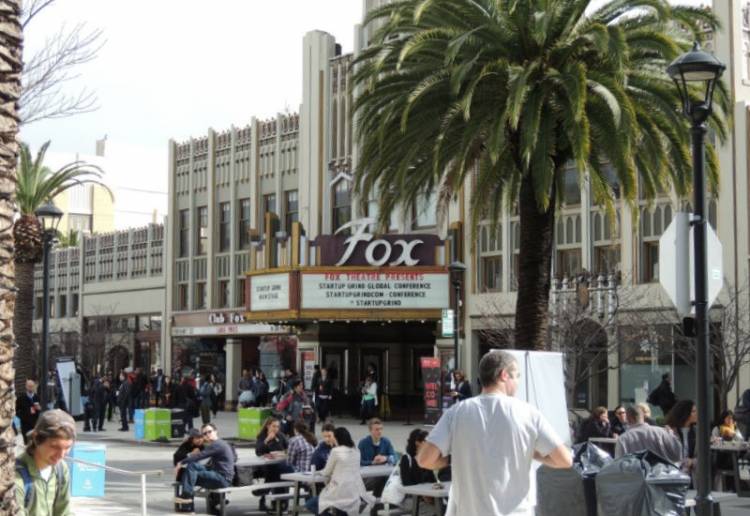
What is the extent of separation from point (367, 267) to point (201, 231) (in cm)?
1684

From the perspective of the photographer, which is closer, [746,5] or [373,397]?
[746,5]

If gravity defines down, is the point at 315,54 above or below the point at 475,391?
above

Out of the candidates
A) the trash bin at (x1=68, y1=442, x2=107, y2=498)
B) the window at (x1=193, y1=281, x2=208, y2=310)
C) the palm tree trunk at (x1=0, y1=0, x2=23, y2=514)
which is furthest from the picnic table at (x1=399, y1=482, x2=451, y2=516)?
the window at (x1=193, y1=281, x2=208, y2=310)

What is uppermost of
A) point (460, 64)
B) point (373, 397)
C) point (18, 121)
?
point (460, 64)

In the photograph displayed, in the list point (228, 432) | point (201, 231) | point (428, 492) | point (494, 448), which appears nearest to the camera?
point (494, 448)

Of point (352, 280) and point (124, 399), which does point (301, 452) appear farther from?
point (352, 280)

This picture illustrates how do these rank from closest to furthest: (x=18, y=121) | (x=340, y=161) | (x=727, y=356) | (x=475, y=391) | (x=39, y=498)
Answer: (x=18, y=121), (x=39, y=498), (x=727, y=356), (x=475, y=391), (x=340, y=161)

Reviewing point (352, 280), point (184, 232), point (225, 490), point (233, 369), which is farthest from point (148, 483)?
point (184, 232)

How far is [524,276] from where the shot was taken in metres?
20.6

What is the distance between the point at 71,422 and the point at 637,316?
31.5m

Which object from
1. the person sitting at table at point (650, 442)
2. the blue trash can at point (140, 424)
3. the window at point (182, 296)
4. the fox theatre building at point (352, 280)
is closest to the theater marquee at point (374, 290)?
the fox theatre building at point (352, 280)

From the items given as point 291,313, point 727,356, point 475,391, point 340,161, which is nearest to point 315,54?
point 340,161

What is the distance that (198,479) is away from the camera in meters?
18.2

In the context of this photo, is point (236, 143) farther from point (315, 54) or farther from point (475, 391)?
point (475, 391)
